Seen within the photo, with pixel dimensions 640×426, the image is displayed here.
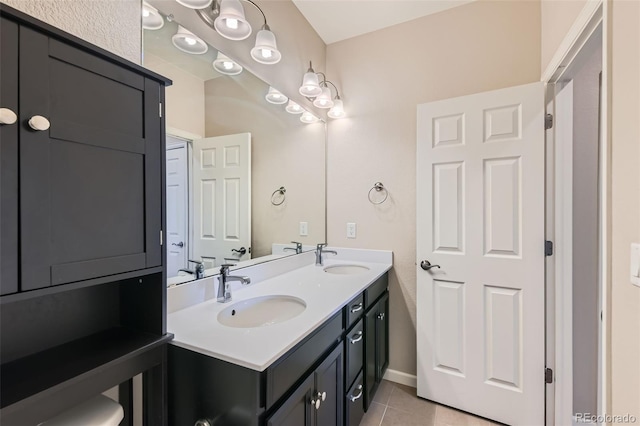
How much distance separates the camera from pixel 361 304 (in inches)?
64.7

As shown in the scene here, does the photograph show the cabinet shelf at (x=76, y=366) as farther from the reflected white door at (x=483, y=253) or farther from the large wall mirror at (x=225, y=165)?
the reflected white door at (x=483, y=253)

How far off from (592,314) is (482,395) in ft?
2.61

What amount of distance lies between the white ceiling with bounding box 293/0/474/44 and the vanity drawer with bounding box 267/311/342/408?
2.09 metres

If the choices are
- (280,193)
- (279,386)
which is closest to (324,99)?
(280,193)

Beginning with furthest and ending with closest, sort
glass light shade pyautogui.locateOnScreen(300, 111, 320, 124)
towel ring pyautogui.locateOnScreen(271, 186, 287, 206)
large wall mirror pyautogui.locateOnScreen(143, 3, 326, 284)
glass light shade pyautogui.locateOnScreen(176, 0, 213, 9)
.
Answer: glass light shade pyautogui.locateOnScreen(300, 111, 320, 124) → towel ring pyautogui.locateOnScreen(271, 186, 287, 206) → large wall mirror pyautogui.locateOnScreen(143, 3, 326, 284) → glass light shade pyautogui.locateOnScreen(176, 0, 213, 9)

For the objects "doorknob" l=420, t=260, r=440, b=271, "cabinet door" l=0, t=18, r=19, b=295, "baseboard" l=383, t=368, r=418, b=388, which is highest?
"cabinet door" l=0, t=18, r=19, b=295

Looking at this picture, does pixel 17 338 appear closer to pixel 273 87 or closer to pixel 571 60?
pixel 273 87

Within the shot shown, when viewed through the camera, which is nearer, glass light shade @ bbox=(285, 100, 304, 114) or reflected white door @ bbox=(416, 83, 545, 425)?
reflected white door @ bbox=(416, 83, 545, 425)

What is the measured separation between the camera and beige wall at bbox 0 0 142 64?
834 millimetres
